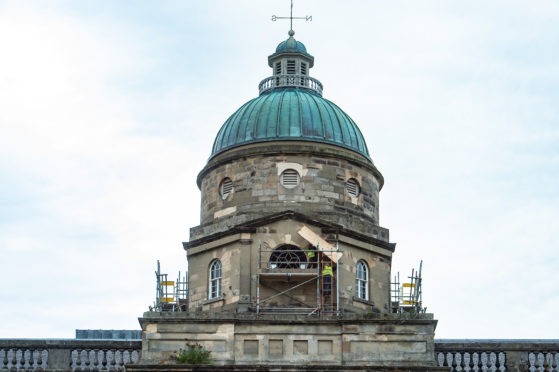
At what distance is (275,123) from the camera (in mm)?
47438

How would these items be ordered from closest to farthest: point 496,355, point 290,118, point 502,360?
1. point 496,355
2. point 502,360
3. point 290,118

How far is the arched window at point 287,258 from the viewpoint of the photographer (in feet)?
144

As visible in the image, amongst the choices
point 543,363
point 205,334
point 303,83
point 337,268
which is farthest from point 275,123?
point 543,363

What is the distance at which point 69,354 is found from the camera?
132ft

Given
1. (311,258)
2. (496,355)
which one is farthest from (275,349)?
(496,355)

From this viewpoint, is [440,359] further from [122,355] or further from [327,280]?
[122,355]

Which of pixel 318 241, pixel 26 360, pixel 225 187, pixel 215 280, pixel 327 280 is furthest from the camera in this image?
pixel 225 187

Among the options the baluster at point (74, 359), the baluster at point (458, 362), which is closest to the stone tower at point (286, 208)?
the baluster at point (458, 362)

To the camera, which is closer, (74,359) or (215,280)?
(74,359)

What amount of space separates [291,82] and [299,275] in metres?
10.9

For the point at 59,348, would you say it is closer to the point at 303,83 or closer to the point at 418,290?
the point at 418,290

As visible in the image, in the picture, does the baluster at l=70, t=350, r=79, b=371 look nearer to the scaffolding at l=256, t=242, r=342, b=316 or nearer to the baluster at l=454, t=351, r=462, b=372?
the scaffolding at l=256, t=242, r=342, b=316

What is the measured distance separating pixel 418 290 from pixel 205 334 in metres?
9.06

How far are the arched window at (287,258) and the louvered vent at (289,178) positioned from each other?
114 inches
